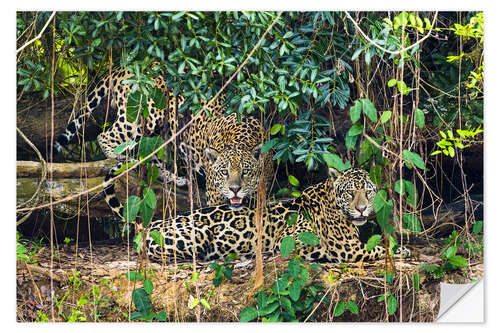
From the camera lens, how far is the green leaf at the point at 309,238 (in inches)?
152

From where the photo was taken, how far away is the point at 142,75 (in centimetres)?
372

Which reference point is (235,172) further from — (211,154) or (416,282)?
(416,282)

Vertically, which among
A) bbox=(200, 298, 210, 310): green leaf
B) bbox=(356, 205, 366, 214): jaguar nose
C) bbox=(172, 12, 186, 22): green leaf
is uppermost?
bbox=(172, 12, 186, 22): green leaf

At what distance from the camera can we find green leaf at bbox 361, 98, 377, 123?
12.4 ft

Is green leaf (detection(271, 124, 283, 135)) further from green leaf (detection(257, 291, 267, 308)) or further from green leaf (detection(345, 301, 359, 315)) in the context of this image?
green leaf (detection(345, 301, 359, 315))

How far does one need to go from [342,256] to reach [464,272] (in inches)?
28.4

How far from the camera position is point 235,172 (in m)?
3.95

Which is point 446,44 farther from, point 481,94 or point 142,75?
point 142,75

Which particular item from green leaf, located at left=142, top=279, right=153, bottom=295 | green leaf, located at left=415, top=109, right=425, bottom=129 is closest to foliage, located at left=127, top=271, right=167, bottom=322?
green leaf, located at left=142, top=279, right=153, bottom=295

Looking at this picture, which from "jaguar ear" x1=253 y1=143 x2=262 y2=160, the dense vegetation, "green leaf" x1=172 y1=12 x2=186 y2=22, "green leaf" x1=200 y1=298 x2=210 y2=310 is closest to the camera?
"green leaf" x1=172 y1=12 x2=186 y2=22

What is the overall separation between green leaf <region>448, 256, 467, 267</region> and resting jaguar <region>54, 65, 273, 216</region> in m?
1.18

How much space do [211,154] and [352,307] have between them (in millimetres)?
1226

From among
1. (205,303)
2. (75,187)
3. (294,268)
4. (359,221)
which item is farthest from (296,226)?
(75,187)

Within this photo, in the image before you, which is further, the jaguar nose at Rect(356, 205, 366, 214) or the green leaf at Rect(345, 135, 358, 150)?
the jaguar nose at Rect(356, 205, 366, 214)
